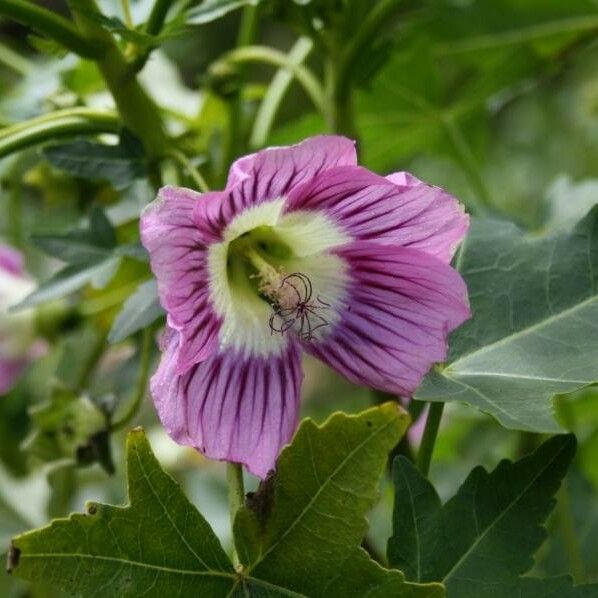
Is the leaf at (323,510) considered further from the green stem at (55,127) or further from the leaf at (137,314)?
the green stem at (55,127)

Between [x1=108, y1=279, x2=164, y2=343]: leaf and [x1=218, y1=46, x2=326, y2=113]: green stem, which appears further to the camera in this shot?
[x1=218, y1=46, x2=326, y2=113]: green stem

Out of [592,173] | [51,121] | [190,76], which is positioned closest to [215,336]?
[51,121]

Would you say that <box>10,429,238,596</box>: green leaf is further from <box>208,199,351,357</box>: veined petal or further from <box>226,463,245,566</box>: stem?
<box>208,199,351,357</box>: veined petal

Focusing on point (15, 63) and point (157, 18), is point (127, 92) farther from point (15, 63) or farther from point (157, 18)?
point (15, 63)

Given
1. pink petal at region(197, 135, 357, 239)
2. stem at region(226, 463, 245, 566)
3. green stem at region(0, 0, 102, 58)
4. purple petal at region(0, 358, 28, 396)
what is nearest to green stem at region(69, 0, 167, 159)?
green stem at region(0, 0, 102, 58)

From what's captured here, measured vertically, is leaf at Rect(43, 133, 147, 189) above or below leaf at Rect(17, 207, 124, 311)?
above

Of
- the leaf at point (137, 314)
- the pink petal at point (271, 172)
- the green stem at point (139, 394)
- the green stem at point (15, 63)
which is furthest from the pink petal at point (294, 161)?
the green stem at point (15, 63)

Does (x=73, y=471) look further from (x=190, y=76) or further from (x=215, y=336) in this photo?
(x=190, y=76)
